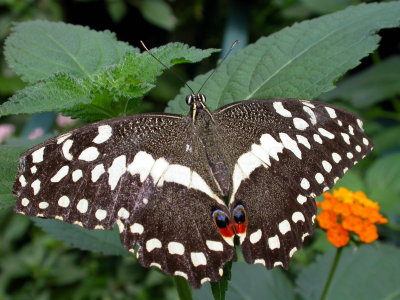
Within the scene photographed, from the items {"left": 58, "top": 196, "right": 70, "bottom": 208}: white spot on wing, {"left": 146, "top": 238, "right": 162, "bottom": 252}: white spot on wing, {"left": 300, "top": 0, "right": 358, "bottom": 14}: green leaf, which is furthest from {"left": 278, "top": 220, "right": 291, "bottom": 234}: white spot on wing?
{"left": 300, "top": 0, "right": 358, "bottom": 14}: green leaf

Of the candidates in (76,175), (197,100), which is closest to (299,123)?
(197,100)

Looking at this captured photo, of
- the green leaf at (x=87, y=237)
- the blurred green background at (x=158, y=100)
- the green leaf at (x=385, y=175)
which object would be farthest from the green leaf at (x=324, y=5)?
the green leaf at (x=87, y=237)

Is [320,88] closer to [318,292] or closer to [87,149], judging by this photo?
[87,149]

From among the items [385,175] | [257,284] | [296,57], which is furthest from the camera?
[385,175]

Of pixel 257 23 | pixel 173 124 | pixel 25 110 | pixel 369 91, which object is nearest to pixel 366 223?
pixel 173 124

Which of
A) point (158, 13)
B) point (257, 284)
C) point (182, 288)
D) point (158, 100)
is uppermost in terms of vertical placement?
point (182, 288)

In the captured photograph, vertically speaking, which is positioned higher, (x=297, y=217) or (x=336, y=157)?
(x=336, y=157)

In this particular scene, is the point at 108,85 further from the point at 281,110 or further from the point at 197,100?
the point at 281,110

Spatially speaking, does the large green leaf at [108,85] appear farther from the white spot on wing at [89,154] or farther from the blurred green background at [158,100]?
the blurred green background at [158,100]
